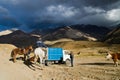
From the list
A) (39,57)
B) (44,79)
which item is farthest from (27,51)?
(44,79)

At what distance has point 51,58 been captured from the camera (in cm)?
4131

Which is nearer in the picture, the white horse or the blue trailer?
the white horse

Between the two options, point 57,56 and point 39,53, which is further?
point 57,56

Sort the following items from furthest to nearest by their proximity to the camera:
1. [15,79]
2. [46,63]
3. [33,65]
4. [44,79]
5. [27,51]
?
1. [46,63]
2. [27,51]
3. [33,65]
4. [44,79]
5. [15,79]

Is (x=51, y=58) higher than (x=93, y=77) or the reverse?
higher

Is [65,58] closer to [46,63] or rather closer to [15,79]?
[46,63]

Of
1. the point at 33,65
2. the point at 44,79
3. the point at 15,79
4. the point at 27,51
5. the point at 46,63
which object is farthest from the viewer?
the point at 46,63

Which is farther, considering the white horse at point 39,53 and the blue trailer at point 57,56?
the blue trailer at point 57,56

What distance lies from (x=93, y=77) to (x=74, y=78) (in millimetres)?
2234

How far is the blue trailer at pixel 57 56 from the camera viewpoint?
41188mm

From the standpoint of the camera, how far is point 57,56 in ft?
138

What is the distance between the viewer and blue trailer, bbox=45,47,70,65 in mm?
41188

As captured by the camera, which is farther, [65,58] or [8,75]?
[65,58]

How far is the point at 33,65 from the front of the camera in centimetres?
3478
